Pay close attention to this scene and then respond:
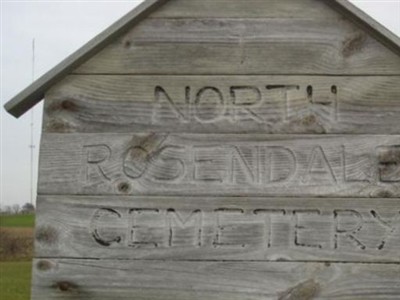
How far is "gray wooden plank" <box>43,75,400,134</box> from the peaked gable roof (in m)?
0.07

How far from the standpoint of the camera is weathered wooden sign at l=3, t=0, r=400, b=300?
9.73ft

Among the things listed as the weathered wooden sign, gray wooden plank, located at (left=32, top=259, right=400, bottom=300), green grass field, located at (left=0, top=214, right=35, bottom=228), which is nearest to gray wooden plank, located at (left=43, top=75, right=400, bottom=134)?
the weathered wooden sign

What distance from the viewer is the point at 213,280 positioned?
2967 mm

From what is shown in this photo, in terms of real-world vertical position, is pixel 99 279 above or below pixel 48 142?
below

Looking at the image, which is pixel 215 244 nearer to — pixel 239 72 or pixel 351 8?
pixel 239 72

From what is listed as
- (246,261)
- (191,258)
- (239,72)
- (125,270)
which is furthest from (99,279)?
(239,72)

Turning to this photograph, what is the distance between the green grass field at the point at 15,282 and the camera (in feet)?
63.6

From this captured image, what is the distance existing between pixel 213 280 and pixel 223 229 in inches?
8.3

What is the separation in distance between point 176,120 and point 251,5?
0.59m

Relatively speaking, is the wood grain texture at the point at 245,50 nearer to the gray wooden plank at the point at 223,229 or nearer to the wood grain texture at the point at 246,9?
the wood grain texture at the point at 246,9

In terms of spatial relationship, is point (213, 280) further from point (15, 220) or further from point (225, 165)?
point (15, 220)

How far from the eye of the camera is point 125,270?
299 centimetres

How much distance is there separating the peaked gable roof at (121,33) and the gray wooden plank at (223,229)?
1.71 feet

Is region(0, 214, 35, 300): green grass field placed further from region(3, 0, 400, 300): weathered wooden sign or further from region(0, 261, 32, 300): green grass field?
region(3, 0, 400, 300): weathered wooden sign
